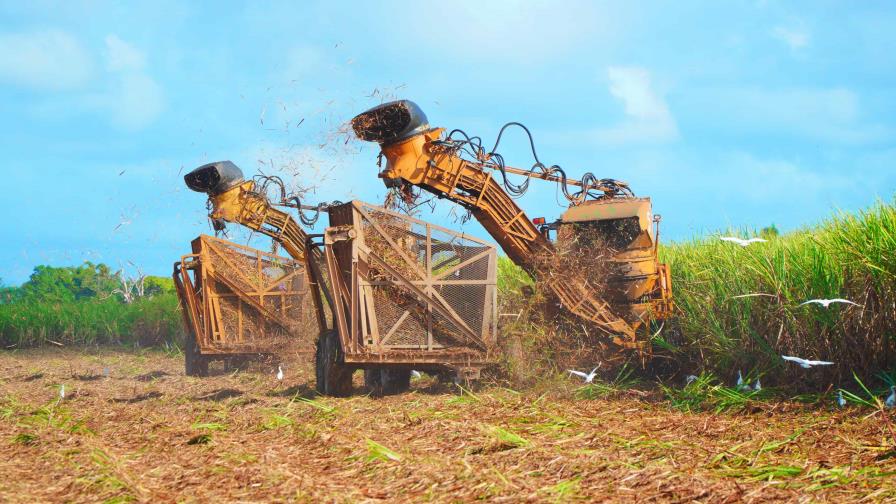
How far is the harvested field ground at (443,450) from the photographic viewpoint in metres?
5.25

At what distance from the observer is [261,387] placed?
1285 centimetres

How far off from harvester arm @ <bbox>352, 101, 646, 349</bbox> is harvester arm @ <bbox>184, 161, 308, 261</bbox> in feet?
12.4

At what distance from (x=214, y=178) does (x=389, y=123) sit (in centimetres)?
465

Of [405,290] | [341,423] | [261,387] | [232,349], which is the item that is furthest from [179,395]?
[341,423]

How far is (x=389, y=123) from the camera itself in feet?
33.4

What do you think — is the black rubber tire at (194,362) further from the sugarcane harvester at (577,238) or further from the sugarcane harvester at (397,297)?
the sugarcane harvester at (577,238)

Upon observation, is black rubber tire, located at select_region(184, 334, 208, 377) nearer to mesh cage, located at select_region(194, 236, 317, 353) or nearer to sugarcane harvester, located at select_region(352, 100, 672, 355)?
mesh cage, located at select_region(194, 236, 317, 353)

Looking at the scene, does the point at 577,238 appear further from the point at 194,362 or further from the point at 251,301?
the point at 194,362

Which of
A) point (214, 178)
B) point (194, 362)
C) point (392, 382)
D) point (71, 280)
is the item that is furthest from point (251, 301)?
point (71, 280)

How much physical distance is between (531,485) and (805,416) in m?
4.43

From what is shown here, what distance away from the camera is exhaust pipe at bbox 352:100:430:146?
10.1m

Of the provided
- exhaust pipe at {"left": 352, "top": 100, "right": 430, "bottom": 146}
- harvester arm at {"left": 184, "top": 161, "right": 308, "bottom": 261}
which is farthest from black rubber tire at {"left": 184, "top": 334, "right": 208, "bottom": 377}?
exhaust pipe at {"left": 352, "top": 100, "right": 430, "bottom": 146}

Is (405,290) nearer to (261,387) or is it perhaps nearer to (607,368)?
(607,368)

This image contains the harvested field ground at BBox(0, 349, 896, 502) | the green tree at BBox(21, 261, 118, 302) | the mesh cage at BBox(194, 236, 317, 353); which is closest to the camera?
the harvested field ground at BBox(0, 349, 896, 502)
